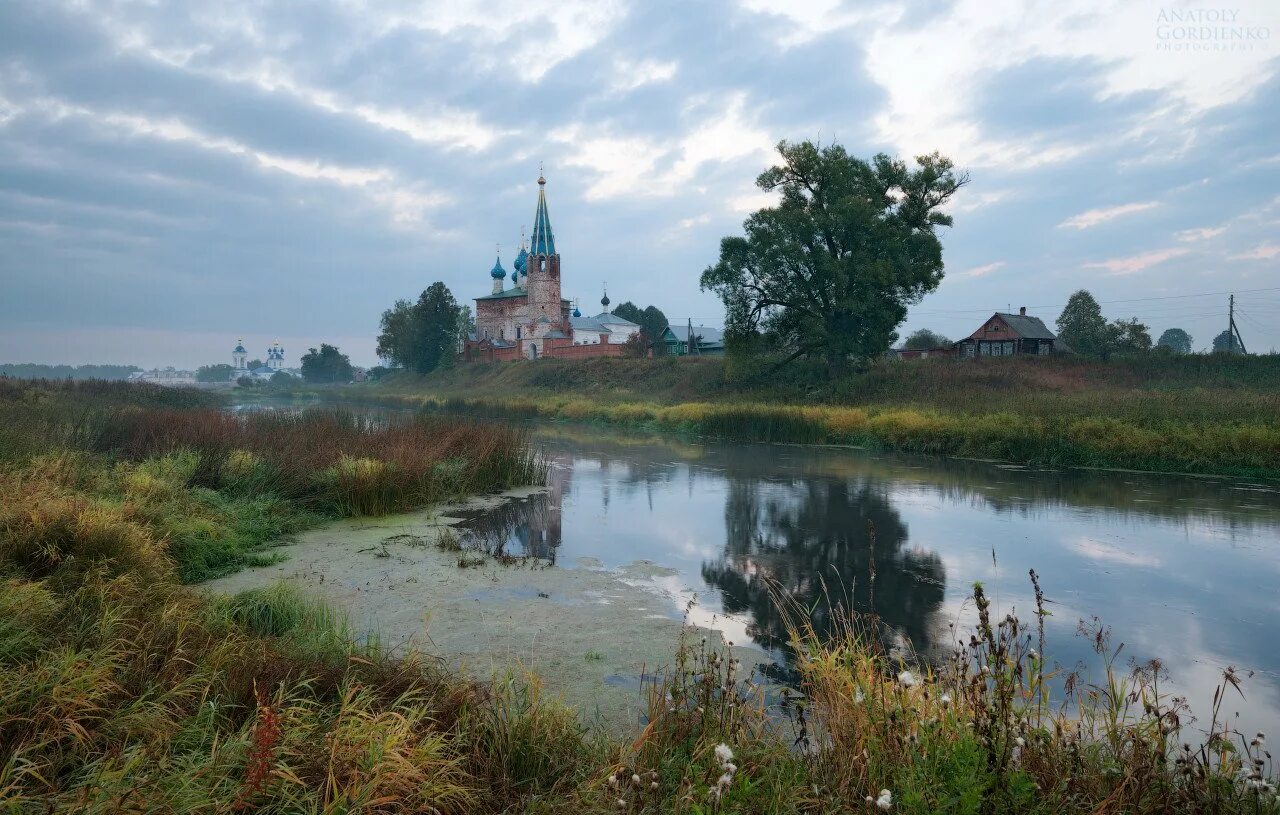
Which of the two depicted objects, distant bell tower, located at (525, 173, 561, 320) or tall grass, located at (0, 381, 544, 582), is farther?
distant bell tower, located at (525, 173, 561, 320)

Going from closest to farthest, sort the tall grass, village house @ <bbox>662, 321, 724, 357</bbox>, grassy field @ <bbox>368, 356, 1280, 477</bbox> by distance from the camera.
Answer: the tall grass < grassy field @ <bbox>368, 356, 1280, 477</bbox> < village house @ <bbox>662, 321, 724, 357</bbox>

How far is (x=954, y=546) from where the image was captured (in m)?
10.8

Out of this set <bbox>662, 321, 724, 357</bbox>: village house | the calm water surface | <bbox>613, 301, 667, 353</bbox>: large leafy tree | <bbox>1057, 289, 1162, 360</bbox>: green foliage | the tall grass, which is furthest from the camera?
<bbox>613, 301, 667, 353</bbox>: large leafy tree

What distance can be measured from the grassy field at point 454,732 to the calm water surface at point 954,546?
120 cm

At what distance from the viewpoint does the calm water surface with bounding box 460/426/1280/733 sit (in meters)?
7.09

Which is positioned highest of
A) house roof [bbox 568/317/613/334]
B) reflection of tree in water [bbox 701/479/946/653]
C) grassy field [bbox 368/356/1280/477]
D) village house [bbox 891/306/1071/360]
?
house roof [bbox 568/317/613/334]

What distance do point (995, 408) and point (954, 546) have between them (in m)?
14.9

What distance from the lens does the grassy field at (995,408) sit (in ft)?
59.1

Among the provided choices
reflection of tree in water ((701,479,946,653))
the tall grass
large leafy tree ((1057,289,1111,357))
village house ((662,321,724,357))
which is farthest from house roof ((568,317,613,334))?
reflection of tree in water ((701,479,946,653))

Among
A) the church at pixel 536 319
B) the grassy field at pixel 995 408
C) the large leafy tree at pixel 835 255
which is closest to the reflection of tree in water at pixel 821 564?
the grassy field at pixel 995 408

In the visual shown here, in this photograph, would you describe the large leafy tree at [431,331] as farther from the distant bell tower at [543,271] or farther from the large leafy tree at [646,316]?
the large leafy tree at [646,316]

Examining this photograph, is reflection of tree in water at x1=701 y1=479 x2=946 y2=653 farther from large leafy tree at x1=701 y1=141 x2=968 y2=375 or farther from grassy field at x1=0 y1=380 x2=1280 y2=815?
large leafy tree at x1=701 y1=141 x2=968 y2=375

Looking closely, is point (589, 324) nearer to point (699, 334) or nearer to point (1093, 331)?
point (699, 334)

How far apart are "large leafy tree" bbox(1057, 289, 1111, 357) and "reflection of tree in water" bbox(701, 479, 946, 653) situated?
45.9 metres
